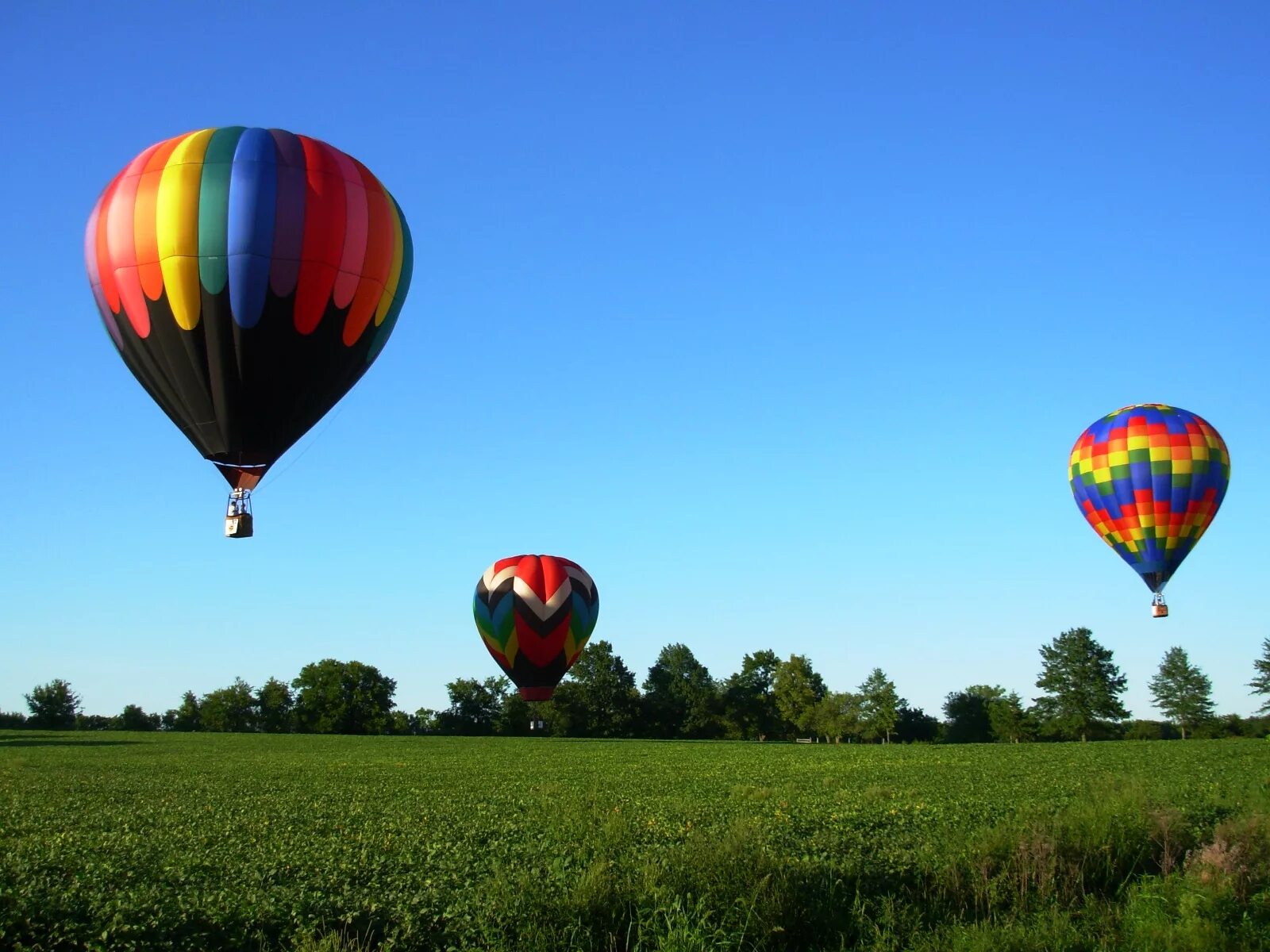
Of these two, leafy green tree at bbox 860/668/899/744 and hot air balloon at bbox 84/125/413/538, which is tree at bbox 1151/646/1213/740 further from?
hot air balloon at bbox 84/125/413/538

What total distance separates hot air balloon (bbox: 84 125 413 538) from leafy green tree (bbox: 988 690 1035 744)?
8041 centimetres

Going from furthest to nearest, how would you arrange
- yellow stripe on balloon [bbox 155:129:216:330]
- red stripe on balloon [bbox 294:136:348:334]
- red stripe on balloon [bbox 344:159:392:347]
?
red stripe on balloon [bbox 344:159:392:347]
red stripe on balloon [bbox 294:136:348:334]
yellow stripe on balloon [bbox 155:129:216:330]

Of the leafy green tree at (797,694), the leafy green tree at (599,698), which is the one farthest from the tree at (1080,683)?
the leafy green tree at (599,698)

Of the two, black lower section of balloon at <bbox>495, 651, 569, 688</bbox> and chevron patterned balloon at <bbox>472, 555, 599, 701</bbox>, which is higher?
chevron patterned balloon at <bbox>472, 555, 599, 701</bbox>

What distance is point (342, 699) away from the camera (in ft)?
347

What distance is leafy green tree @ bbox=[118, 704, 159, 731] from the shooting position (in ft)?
347

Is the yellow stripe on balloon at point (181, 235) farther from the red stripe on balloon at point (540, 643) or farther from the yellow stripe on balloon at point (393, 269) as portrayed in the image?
the red stripe on balloon at point (540, 643)

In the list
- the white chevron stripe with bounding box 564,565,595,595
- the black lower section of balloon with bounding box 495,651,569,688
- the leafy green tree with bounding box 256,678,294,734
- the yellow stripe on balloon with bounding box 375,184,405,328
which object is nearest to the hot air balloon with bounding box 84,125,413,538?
the yellow stripe on balloon with bounding box 375,184,405,328

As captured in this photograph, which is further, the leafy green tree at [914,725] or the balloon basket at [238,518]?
the leafy green tree at [914,725]

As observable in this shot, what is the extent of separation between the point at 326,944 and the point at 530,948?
77.4 inches

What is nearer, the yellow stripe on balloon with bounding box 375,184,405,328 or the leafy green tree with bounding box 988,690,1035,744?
the yellow stripe on balloon with bounding box 375,184,405,328

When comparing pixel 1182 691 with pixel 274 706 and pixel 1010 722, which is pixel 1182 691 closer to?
pixel 1010 722

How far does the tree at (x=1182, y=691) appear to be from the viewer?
99750 mm

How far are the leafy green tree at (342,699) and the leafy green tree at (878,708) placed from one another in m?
43.6
